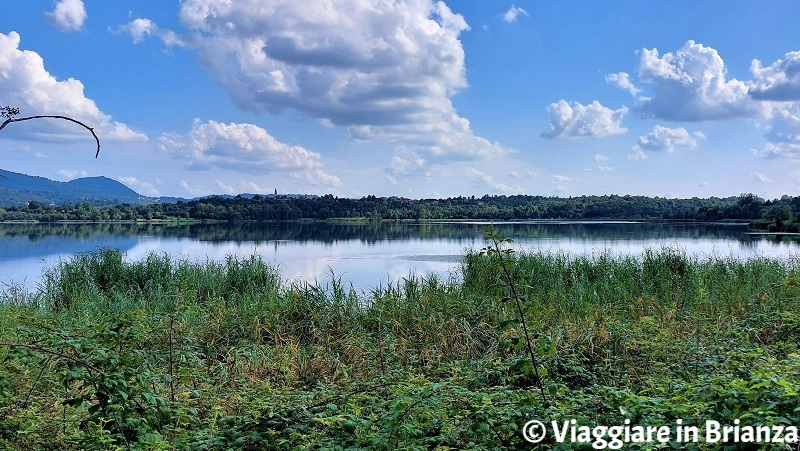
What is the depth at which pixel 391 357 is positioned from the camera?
6.57 metres

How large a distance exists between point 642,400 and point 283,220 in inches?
3066

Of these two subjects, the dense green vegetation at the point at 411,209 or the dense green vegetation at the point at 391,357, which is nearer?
the dense green vegetation at the point at 391,357

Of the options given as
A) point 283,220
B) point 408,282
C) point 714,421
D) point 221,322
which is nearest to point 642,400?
point 714,421

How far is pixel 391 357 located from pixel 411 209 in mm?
84696

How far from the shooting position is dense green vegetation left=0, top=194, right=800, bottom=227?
6919 cm

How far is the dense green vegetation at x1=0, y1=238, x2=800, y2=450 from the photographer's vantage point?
3.06 metres

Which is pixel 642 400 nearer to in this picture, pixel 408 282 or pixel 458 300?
pixel 458 300

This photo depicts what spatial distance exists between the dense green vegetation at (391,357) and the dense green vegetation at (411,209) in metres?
58.2

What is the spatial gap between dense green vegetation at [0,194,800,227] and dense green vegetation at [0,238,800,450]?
2290 inches

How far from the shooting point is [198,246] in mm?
34125

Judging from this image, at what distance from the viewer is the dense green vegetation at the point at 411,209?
227 ft

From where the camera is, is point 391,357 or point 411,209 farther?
point 411,209

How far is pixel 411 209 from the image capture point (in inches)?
3588

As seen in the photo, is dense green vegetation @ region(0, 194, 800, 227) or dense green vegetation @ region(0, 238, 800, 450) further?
dense green vegetation @ region(0, 194, 800, 227)
